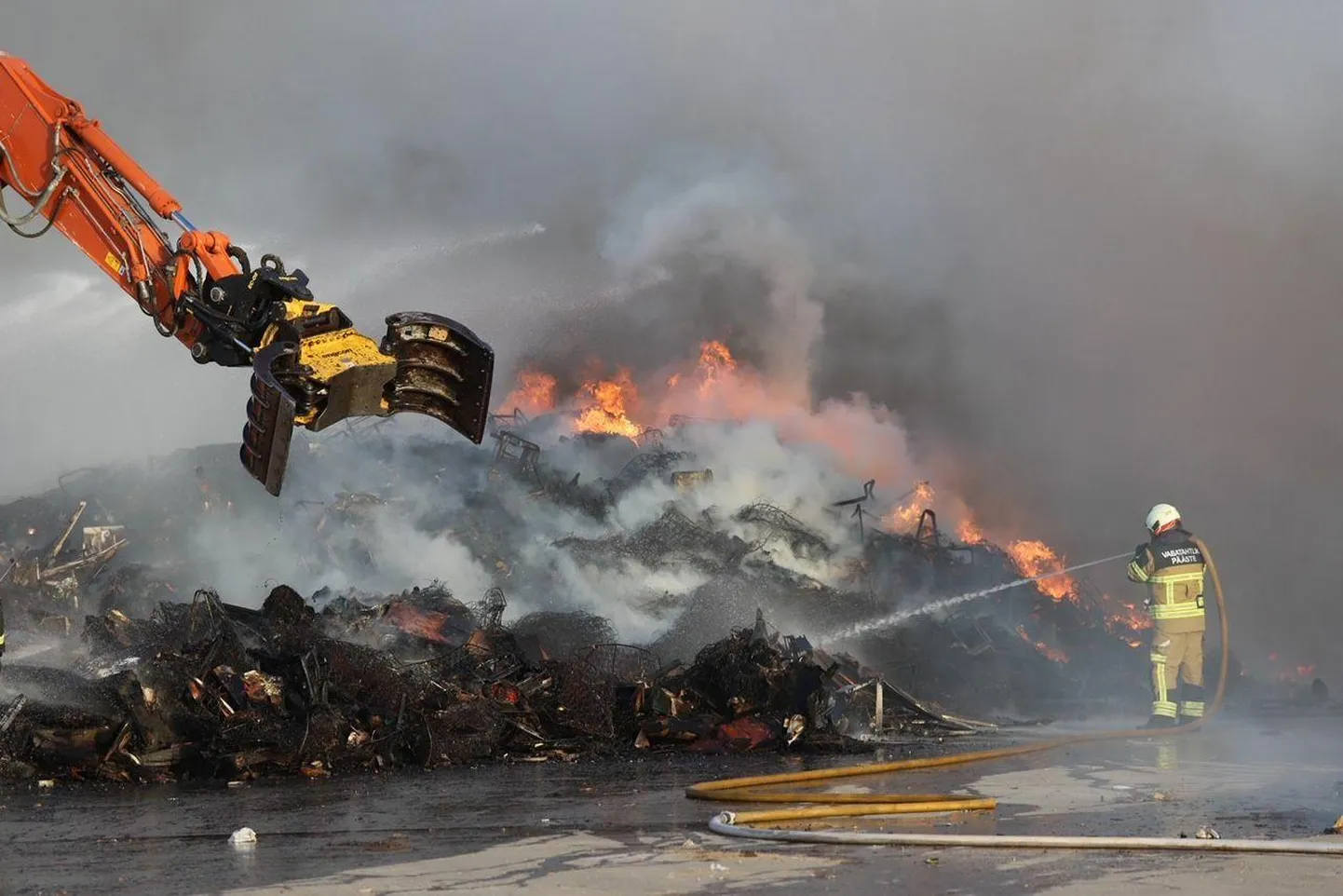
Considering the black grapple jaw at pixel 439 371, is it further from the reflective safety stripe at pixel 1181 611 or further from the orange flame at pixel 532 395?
the orange flame at pixel 532 395

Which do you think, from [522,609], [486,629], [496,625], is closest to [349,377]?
[486,629]

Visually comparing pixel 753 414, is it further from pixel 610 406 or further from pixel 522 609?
pixel 522 609

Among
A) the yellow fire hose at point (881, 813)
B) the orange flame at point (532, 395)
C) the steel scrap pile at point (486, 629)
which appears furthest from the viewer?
the orange flame at point (532, 395)

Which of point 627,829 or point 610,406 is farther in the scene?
point 610,406

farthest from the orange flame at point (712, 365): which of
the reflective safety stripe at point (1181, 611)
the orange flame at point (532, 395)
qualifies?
the reflective safety stripe at point (1181, 611)

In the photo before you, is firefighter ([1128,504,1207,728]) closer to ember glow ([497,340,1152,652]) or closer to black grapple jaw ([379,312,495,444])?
black grapple jaw ([379,312,495,444])

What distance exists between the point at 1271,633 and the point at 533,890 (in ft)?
76.5

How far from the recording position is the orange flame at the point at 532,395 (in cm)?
2789

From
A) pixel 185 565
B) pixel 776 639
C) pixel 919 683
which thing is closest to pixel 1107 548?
pixel 919 683

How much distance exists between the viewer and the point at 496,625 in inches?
500

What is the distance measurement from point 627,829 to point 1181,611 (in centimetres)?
740

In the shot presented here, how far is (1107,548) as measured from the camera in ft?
87.2

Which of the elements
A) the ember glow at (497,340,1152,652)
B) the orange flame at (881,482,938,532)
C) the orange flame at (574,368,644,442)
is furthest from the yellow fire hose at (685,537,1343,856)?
the orange flame at (574,368,644,442)

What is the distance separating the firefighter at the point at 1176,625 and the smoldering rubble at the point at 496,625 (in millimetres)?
1902
